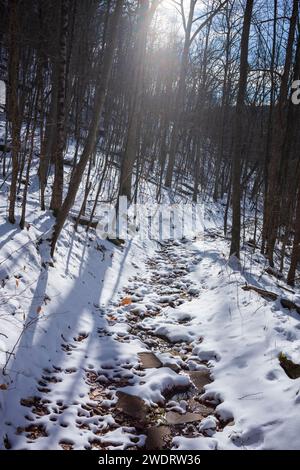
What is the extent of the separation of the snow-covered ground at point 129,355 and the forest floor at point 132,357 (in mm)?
16

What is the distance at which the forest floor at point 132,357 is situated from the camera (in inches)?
137

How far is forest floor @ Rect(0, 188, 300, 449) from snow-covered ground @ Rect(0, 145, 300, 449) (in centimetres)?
2

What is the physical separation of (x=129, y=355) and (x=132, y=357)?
0.07m

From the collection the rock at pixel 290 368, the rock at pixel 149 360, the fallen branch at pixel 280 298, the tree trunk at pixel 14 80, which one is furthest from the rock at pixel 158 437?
the tree trunk at pixel 14 80

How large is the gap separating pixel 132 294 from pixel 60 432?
4181 mm

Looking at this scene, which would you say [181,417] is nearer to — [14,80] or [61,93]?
[14,80]

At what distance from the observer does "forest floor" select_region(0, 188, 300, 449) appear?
348 centimetres

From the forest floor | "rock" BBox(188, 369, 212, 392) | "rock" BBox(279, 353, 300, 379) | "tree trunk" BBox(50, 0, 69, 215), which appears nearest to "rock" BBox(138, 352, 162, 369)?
the forest floor

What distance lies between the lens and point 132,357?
5004mm

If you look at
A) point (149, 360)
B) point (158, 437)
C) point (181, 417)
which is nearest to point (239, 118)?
point (149, 360)

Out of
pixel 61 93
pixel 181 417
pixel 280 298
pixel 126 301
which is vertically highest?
pixel 61 93

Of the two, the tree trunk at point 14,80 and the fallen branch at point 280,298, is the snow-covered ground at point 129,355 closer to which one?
the fallen branch at point 280,298

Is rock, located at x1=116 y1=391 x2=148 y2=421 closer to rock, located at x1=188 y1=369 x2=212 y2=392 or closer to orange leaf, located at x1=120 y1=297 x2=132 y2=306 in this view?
rock, located at x1=188 y1=369 x2=212 y2=392

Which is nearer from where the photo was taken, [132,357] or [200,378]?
[200,378]
